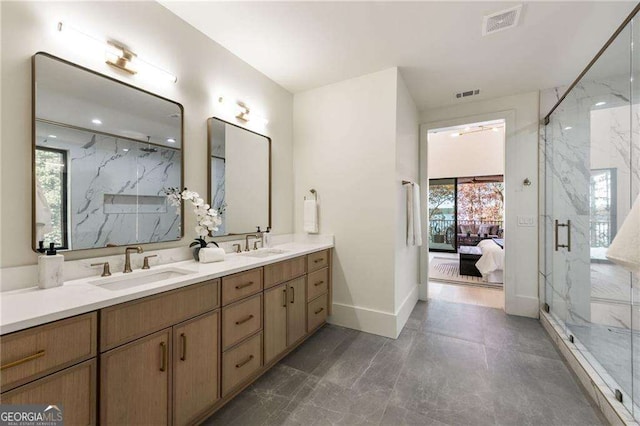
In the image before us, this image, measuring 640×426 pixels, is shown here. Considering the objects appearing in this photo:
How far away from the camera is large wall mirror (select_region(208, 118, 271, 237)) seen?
2.20 metres

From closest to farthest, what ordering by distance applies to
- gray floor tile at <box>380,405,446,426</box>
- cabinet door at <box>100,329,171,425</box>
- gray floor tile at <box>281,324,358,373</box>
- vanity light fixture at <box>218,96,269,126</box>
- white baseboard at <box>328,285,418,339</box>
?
cabinet door at <box>100,329,171,425</box>
gray floor tile at <box>380,405,446,426</box>
gray floor tile at <box>281,324,358,373</box>
vanity light fixture at <box>218,96,269,126</box>
white baseboard at <box>328,285,418,339</box>

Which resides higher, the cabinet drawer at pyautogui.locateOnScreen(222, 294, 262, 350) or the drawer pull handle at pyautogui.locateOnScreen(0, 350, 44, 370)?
the drawer pull handle at pyautogui.locateOnScreen(0, 350, 44, 370)

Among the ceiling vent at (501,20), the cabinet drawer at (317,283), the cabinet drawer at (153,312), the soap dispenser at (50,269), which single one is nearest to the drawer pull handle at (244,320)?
the cabinet drawer at (153,312)

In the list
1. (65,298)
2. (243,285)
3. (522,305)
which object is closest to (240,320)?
(243,285)

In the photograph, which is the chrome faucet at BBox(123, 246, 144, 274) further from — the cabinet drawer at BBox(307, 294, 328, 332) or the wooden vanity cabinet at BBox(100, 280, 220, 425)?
the cabinet drawer at BBox(307, 294, 328, 332)

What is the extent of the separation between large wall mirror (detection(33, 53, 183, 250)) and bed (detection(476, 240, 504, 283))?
4.48 metres

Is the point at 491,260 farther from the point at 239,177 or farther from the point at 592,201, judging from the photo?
the point at 239,177

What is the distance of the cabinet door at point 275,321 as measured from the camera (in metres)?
1.94

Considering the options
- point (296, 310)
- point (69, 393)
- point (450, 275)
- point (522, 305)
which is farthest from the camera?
point (450, 275)

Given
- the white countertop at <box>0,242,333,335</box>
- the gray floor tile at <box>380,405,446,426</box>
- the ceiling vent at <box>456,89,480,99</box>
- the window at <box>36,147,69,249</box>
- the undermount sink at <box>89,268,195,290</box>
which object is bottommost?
the gray floor tile at <box>380,405,446,426</box>

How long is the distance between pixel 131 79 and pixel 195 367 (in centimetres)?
179

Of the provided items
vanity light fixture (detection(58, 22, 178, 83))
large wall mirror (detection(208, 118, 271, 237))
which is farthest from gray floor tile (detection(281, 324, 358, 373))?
vanity light fixture (detection(58, 22, 178, 83))

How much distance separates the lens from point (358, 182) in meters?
2.77

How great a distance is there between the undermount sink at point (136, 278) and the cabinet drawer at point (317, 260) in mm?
1141
